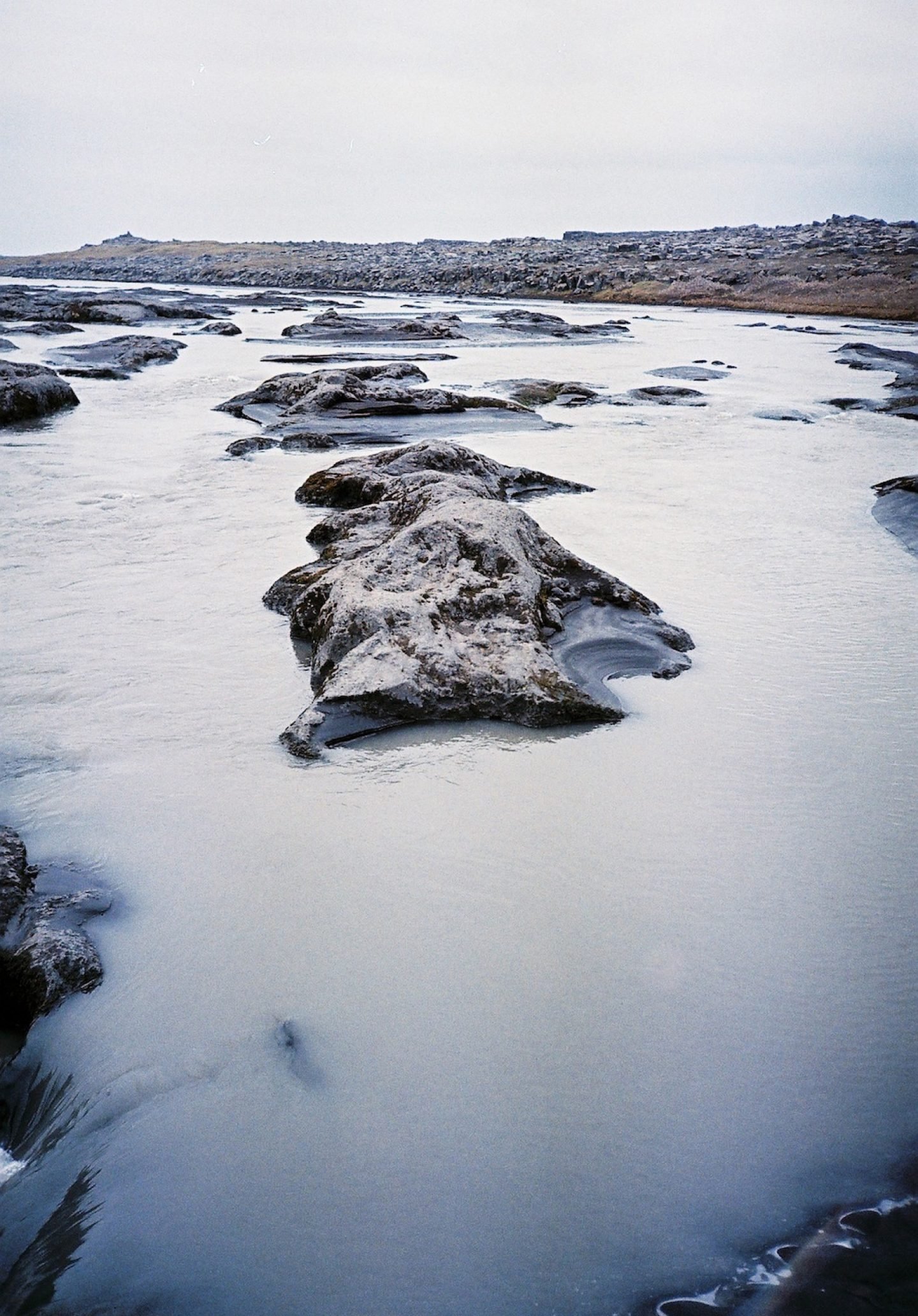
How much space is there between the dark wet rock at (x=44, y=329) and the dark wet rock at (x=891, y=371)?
49.3 feet

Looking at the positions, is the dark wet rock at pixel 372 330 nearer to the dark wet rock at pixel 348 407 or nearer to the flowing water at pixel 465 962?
the dark wet rock at pixel 348 407

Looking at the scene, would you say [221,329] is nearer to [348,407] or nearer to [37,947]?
[348,407]

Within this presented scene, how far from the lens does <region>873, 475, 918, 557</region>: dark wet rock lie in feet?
20.3

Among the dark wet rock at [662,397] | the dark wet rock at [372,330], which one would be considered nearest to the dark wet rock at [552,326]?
the dark wet rock at [372,330]

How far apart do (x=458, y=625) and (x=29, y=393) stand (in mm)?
8154

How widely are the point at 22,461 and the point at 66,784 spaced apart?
5847 millimetres

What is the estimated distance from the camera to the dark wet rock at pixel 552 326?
2173cm

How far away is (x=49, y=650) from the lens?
13.0ft

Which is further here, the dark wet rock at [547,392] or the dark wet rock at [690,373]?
the dark wet rock at [690,373]

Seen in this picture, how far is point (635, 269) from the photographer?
130 feet

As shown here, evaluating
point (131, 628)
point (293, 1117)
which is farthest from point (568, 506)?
point (293, 1117)

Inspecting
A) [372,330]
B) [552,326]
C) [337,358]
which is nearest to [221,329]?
[372,330]

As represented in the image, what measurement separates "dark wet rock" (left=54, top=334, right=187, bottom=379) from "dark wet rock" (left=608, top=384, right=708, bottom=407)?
23.3ft

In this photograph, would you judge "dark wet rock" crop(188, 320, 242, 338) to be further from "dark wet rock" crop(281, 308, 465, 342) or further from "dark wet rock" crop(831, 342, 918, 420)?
"dark wet rock" crop(831, 342, 918, 420)
